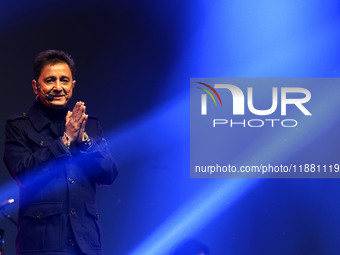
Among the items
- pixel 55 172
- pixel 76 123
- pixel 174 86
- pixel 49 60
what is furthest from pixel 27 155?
pixel 174 86

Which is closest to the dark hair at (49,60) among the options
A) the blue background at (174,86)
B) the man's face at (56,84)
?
the man's face at (56,84)

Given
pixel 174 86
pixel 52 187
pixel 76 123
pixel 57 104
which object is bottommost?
pixel 52 187

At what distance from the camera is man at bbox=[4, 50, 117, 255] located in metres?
2.30

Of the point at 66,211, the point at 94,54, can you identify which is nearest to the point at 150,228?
the point at 94,54

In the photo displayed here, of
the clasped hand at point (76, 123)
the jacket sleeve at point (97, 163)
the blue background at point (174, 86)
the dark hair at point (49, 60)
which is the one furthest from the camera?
the blue background at point (174, 86)

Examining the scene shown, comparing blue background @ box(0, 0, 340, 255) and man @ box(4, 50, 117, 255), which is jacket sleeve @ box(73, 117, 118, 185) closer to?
man @ box(4, 50, 117, 255)

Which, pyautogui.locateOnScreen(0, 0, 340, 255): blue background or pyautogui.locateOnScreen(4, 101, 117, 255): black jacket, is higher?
pyautogui.locateOnScreen(0, 0, 340, 255): blue background

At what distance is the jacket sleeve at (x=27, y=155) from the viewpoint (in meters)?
2.30

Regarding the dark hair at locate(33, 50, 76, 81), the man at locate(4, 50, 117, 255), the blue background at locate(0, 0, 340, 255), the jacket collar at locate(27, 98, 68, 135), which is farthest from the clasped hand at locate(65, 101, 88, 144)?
the blue background at locate(0, 0, 340, 255)

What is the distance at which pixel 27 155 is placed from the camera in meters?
2.34

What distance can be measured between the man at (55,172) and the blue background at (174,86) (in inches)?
78.8

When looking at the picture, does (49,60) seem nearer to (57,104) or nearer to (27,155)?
(57,104)

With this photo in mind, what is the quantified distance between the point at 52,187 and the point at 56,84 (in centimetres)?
44

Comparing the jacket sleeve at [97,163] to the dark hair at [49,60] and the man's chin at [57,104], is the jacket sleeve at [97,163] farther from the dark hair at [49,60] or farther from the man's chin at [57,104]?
the dark hair at [49,60]
